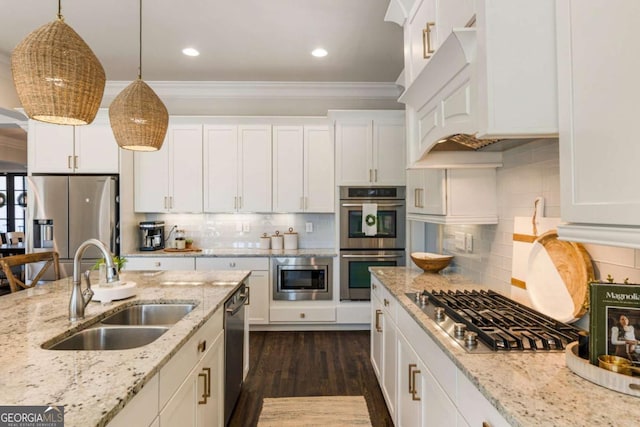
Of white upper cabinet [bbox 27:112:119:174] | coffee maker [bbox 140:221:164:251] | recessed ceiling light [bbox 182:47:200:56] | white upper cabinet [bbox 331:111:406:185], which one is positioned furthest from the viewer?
coffee maker [bbox 140:221:164:251]

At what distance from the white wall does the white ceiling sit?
1654 millimetres

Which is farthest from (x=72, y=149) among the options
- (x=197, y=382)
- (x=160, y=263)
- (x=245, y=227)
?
(x=197, y=382)

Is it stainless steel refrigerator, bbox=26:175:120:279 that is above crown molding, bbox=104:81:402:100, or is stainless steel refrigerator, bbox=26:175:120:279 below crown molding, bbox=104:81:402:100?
below

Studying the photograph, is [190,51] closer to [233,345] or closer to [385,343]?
[233,345]

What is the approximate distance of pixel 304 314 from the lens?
13.4 feet

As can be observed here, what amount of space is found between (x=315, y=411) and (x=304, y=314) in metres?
1.62

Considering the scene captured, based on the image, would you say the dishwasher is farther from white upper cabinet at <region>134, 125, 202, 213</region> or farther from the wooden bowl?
white upper cabinet at <region>134, 125, 202, 213</region>

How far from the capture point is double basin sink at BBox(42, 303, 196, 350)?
1.51 meters

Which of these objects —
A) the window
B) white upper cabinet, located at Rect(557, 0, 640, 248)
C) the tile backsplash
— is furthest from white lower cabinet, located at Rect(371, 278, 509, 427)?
the window

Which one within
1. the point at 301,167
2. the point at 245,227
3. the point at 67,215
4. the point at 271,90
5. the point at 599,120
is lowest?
the point at 245,227

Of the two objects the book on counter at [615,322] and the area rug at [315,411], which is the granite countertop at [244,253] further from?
the book on counter at [615,322]

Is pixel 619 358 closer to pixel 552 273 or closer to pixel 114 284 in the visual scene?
pixel 552 273

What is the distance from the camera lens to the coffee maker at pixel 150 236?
13.8 feet
